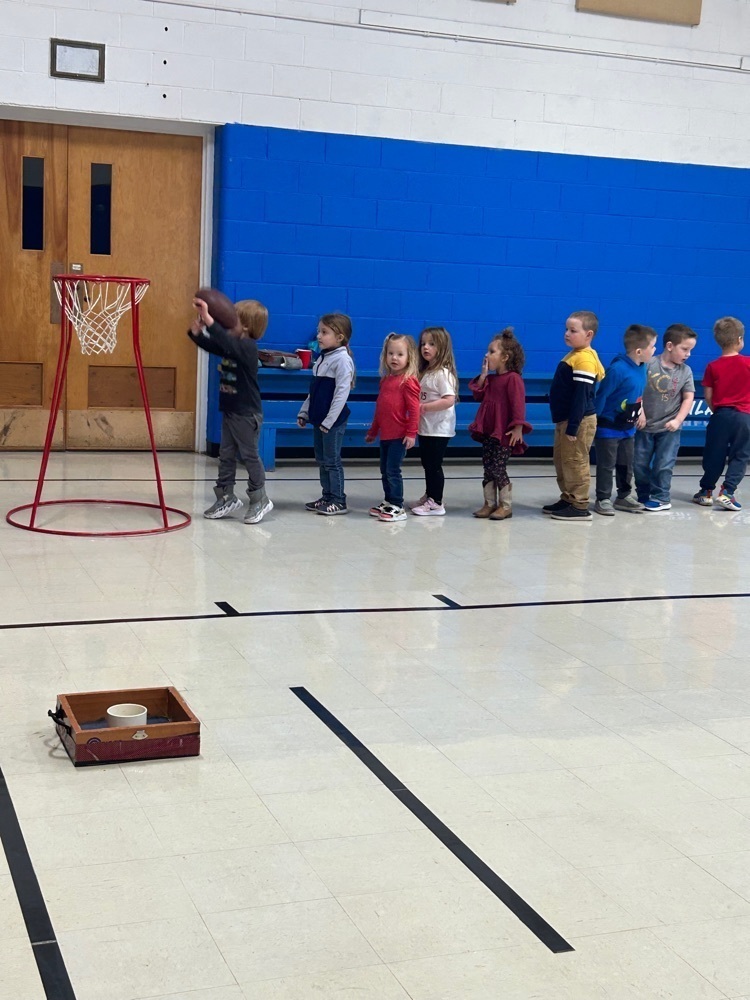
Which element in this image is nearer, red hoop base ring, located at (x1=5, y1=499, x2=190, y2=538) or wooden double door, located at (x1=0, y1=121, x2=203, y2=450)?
red hoop base ring, located at (x1=5, y1=499, x2=190, y2=538)

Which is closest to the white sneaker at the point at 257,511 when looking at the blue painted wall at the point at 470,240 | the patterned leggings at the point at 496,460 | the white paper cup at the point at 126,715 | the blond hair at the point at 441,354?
the blond hair at the point at 441,354

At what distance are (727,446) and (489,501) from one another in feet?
6.06

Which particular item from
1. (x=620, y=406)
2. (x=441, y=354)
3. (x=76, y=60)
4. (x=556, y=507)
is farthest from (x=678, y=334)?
(x=76, y=60)

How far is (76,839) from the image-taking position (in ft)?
8.66

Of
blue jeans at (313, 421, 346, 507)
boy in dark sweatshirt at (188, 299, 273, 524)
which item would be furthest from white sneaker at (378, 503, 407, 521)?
boy in dark sweatshirt at (188, 299, 273, 524)

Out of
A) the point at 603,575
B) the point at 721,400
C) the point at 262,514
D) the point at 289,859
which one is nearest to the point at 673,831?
the point at 289,859

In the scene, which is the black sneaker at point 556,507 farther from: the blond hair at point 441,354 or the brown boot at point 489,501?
the blond hair at point 441,354

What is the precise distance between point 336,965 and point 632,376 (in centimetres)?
530

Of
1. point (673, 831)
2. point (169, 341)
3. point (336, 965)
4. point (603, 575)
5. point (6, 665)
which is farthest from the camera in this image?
point (169, 341)

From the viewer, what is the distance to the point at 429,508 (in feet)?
22.9

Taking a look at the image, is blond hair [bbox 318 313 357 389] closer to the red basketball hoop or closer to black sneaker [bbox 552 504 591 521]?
the red basketball hoop

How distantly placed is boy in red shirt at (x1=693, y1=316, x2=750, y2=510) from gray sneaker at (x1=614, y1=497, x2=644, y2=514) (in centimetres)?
63

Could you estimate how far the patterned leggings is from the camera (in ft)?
22.5

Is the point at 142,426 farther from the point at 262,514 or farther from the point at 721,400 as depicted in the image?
the point at 721,400
